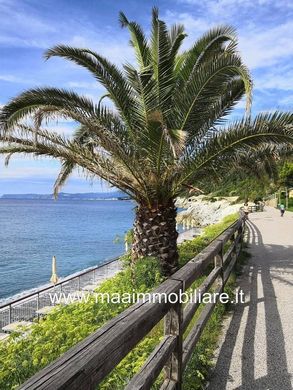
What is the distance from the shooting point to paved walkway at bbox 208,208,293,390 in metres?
3.63

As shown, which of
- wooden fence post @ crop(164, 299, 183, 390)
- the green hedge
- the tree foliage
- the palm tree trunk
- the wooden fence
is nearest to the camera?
the wooden fence

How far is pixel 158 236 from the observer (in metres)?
8.98

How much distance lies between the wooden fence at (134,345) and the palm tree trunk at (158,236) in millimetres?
4611

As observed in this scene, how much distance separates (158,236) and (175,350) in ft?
19.4

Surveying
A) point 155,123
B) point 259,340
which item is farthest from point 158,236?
point 259,340

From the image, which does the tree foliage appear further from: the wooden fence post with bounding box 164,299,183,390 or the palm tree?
the wooden fence post with bounding box 164,299,183,390

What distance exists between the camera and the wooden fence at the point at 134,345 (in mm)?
1532

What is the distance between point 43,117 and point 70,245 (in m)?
41.9

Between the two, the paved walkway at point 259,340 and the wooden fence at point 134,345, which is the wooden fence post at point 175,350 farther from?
the paved walkway at point 259,340

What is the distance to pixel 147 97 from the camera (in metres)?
8.21

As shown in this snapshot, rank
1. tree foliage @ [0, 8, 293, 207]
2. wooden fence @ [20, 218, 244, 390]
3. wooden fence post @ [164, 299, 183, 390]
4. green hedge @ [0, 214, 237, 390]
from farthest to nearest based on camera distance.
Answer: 1. tree foliage @ [0, 8, 293, 207]
2. green hedge @ [0, 214, 237, 390]
3. wooden fence post @ [164, 299, 183, 390]
4. wooden fence @ [20, 218, 244, 390]

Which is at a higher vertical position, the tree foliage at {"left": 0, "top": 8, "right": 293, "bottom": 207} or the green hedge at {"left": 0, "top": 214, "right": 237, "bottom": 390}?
the tree foliage at {"left": 0, "top": 8, "right": 293, "bottom": 207}

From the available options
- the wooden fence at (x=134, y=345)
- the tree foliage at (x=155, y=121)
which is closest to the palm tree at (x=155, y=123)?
the tree foliage at (x=155, y=121)

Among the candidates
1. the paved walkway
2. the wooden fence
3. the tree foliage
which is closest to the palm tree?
the tree foliage
